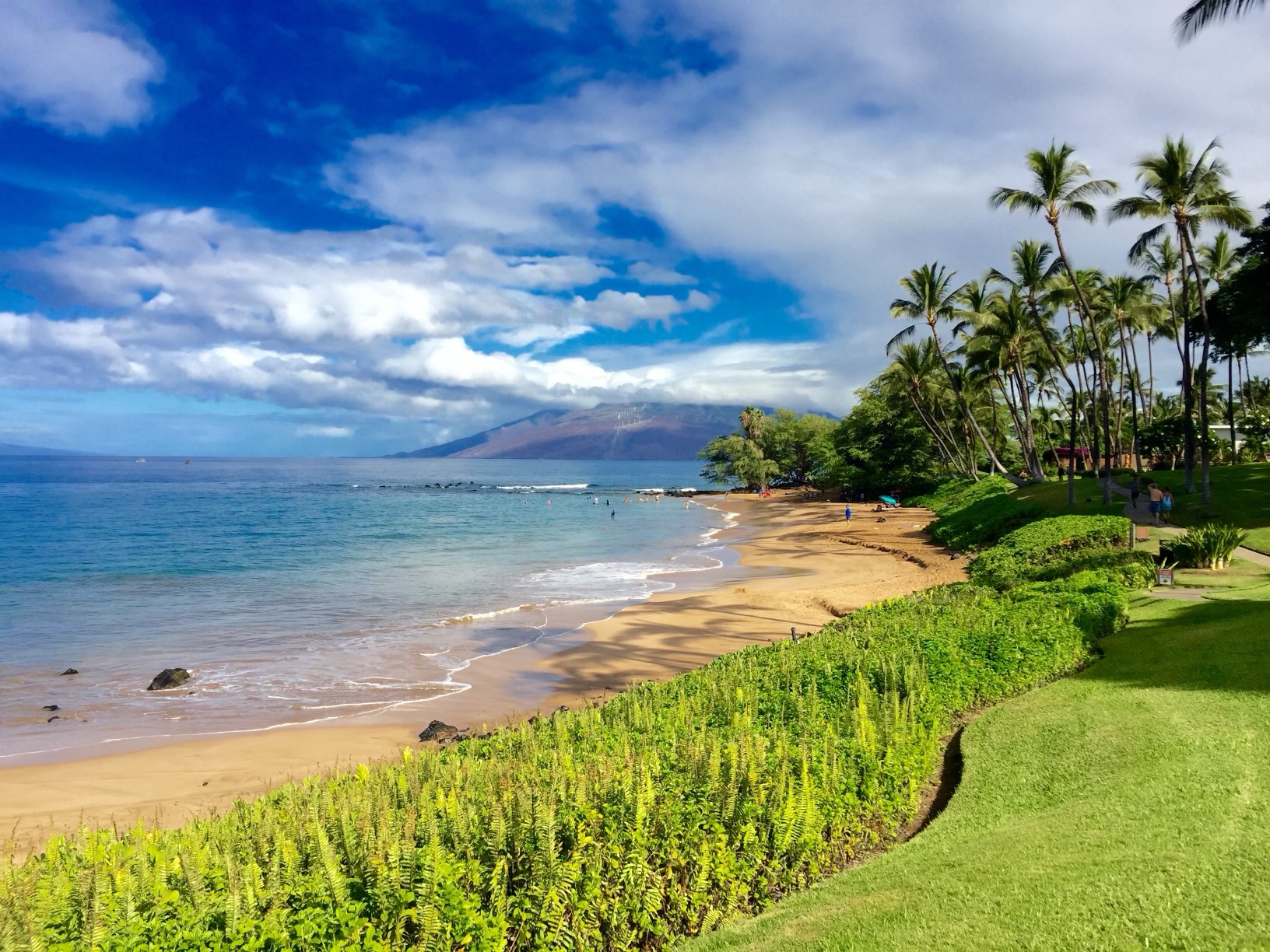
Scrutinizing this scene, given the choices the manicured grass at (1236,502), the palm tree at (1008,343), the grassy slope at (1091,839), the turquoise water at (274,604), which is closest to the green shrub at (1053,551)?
the manicured grass at (1236,502)

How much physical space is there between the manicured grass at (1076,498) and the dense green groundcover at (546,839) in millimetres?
23754

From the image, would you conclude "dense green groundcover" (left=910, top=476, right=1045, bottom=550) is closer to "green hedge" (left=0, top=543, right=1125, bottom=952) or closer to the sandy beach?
the sandy beach

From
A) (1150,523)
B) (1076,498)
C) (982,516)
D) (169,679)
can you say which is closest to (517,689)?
(169,679)

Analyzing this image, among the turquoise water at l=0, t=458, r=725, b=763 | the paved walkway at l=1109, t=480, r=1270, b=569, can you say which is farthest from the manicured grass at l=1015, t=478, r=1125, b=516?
the turquoise water at l=0, t=458, r=725, b=763

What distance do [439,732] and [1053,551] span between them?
55.7 feet

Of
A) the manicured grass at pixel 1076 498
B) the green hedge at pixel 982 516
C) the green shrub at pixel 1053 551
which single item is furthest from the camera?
the green hedge at pixel 982 516

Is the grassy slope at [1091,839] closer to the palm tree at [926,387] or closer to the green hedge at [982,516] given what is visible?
the green hedge at [982,516]

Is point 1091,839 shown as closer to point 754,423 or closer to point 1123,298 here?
point 1123,298

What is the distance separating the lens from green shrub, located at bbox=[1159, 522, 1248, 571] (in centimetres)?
1744

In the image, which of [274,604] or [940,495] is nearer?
[274,604]

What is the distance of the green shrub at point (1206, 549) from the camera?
57.2ft

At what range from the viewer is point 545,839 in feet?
15.4

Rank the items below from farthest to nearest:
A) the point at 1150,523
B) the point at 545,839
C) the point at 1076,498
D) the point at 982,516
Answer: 1. the point at 982,516
2. the point at 1076,498
3. the point at 1150,523
4. the point at 545,839

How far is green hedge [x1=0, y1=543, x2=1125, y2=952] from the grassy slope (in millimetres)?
437
